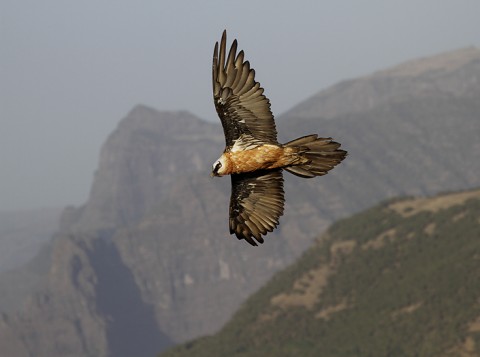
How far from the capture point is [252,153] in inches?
749

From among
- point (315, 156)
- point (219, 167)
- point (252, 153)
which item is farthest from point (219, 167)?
point (315, 156)

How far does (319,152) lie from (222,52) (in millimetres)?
3493

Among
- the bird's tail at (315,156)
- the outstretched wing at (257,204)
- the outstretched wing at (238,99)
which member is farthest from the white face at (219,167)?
the bird's tail at (315,156)

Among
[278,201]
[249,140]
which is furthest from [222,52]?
[278,201]

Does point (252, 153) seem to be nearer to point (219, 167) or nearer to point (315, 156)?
point (219, 167)

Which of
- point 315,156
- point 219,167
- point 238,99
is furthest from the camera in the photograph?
point 238,99

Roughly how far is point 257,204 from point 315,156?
7.58 ft

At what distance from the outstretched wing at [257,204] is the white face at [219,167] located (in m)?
1.44

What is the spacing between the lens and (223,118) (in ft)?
67.8

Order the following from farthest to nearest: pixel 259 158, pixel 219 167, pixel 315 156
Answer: pixel 315 156, pixel 259 158, pixel 219 167

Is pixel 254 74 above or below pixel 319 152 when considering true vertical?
above

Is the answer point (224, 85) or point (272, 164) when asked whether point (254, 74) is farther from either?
point (272, 164)

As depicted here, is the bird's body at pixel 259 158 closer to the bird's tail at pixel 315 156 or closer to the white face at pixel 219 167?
the white face at pixel 219 167

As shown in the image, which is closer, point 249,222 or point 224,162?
point 224,162
